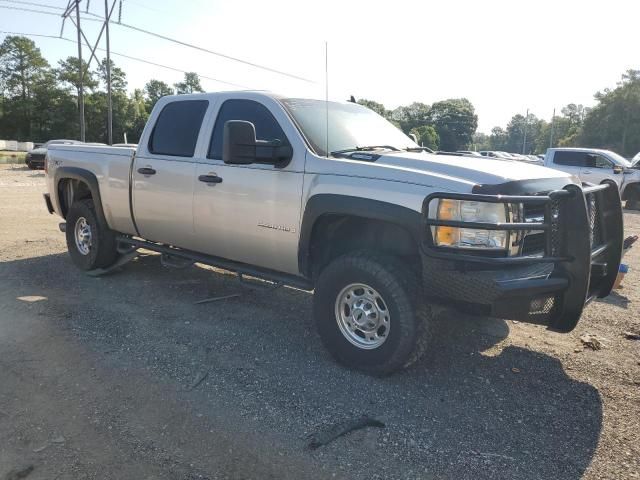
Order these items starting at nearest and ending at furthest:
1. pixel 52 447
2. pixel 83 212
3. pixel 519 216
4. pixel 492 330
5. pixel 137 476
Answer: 1. pixel 137 476
2. pixel 52 447
3. pixel 519 216
4. pixel 492 330
5. pixel 83 212

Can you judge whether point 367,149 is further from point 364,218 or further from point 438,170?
point 438,170

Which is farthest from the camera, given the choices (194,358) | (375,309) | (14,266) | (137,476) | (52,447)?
(14,266)

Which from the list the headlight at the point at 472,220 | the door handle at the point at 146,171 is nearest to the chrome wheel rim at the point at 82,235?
the door handle at the point at 146,171

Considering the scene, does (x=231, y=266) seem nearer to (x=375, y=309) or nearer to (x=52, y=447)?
(x=375, y=309)

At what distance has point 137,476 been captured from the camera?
8.64ft

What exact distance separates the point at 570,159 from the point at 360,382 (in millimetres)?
15057

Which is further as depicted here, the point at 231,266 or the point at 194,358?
the point at 231,266

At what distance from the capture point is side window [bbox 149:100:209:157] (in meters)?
5.06

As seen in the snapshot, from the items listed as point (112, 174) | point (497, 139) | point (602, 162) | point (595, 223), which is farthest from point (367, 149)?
point (497, 139)

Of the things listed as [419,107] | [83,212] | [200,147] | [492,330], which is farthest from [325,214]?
[419,107]

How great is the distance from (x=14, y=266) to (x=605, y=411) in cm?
678

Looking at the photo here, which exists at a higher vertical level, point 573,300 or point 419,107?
point 419,107

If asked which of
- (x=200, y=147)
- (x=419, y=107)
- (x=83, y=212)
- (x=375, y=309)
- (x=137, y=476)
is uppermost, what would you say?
(x=419, y=107)

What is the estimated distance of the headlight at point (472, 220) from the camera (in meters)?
3.20
